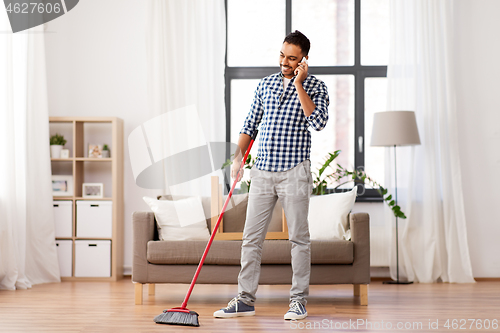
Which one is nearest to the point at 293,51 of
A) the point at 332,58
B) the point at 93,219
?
the point at 332,58

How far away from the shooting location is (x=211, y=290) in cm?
341

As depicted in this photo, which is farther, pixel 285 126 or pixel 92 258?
pixel 92 258

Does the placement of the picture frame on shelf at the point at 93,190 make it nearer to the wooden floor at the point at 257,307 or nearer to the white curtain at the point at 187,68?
the white curtain at the point at 187,68

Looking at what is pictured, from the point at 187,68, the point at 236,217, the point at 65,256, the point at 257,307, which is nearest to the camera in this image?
the point at 257,307

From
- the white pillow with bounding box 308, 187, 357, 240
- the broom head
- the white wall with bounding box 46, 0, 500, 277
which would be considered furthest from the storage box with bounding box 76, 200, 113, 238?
the broom head

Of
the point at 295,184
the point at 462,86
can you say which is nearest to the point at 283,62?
the point at 295,184

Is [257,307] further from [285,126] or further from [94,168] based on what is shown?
[94,168]

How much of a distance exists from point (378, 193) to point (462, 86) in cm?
116

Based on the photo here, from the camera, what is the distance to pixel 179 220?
3061 millimetres

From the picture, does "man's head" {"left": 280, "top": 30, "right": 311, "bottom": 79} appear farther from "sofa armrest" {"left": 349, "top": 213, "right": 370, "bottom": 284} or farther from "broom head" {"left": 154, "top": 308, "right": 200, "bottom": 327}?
"broom head" {"left": 154, "top": 308, "right": 200, "bottom": 327}

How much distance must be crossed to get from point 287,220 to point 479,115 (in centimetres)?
256

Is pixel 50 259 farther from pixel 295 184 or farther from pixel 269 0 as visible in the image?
pixel 269 0

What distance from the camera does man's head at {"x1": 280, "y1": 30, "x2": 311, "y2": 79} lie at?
2338 mm

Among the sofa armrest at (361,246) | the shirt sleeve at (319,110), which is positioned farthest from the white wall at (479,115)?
the shirt sleeve at (319,110)
